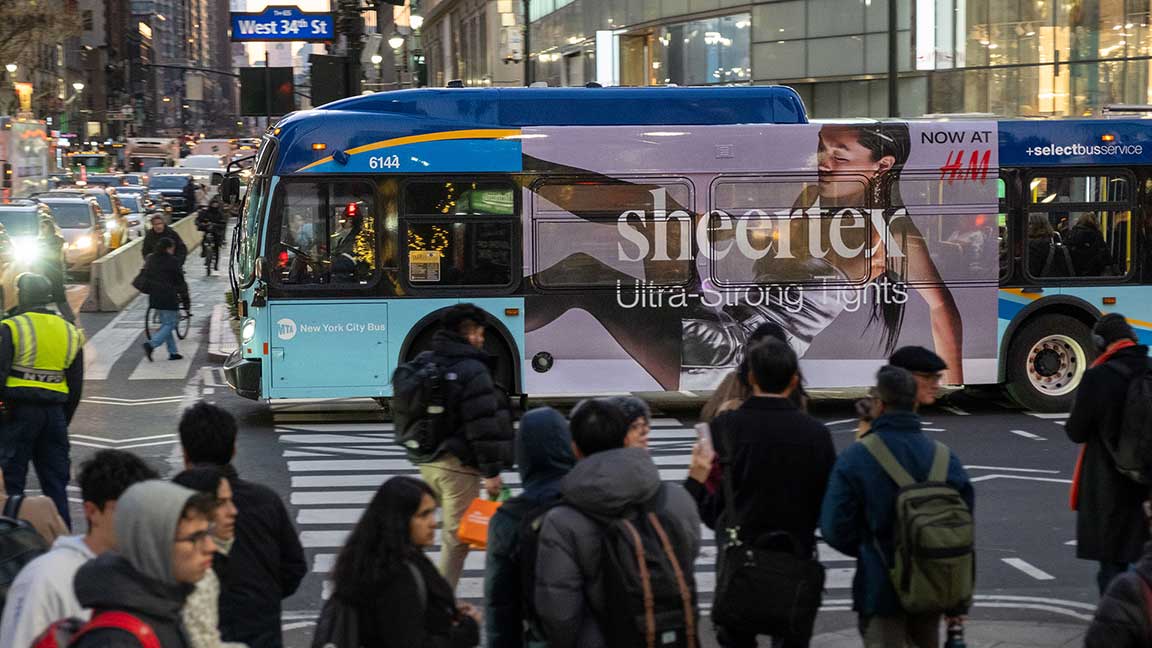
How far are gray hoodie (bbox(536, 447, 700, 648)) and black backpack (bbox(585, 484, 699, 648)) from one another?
0.12 ft

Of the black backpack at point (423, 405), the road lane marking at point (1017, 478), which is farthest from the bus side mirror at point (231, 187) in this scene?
the black backpack at point (423, 405)

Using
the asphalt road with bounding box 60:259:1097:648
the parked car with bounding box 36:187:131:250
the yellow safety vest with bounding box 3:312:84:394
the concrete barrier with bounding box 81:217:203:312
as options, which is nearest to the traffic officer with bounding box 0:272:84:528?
the yellow safety vest with bounding box 3:312:84:394

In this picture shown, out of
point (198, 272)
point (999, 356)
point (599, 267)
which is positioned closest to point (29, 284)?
point (599, 267)

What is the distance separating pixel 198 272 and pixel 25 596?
113 feet

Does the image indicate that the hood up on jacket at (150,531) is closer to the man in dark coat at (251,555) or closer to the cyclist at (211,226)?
the man in dark coat at (251,555)

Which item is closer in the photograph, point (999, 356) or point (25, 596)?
point (25, 596)

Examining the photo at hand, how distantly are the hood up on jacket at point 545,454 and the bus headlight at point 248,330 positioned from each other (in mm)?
9990

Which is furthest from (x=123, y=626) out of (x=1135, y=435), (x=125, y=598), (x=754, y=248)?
(x=754, y=248)

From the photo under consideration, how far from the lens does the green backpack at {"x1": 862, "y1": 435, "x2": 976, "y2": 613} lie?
5.75 metres

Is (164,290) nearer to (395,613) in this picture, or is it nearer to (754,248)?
(754,248)

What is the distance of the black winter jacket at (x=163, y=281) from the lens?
2070 centimetres

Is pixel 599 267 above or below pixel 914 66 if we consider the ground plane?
below

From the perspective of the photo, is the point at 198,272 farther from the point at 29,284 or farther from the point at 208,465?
the point at 208,465

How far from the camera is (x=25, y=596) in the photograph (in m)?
4.45
